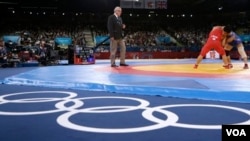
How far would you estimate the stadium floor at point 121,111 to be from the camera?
195 cm

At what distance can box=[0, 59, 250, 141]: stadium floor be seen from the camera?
1949 mm

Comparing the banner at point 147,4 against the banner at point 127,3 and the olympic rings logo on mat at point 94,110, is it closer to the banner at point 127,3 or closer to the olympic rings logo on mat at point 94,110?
the banner at point 127,3

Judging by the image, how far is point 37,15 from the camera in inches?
956

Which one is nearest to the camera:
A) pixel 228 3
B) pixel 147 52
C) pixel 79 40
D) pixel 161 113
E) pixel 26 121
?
pixel 26 121

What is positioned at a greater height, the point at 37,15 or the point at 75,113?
the point at 37,15

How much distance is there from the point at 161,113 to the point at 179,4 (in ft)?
76.1

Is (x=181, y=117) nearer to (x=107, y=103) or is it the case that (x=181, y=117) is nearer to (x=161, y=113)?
(x=161, y=113)

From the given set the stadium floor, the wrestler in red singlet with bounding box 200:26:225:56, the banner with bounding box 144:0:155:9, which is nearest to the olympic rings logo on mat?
the stadium floor

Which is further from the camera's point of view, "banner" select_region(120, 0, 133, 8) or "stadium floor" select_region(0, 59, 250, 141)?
"banner" select_region(120, 0, 133, 8)

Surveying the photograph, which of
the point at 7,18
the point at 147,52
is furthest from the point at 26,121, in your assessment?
the point at 7,18

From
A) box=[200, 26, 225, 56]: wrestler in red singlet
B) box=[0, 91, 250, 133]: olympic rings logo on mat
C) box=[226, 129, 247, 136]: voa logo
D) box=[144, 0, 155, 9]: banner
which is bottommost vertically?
box=[0, 91, 250, 133]: olympic rings logo on mat

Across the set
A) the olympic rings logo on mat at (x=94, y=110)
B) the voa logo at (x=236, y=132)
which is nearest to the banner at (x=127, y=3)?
the olympic rings logo on mat at (x=94, y=110)

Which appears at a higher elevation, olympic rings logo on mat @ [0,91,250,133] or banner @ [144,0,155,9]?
banner @ [144,0,155,9]

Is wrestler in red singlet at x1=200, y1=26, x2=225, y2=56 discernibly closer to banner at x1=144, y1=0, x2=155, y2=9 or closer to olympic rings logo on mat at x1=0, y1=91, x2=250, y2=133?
olympic rings logo on mat at x1=0, y1=91, x2=250, y2=133
